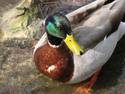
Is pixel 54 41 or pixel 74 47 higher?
pixel 74 47

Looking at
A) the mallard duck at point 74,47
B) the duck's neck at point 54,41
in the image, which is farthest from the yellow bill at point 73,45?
the duck's neck at point 54,41

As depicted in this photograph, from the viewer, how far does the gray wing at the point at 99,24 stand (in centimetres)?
551

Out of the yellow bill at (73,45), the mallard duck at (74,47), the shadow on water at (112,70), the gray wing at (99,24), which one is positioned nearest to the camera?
the yellow bill at (73,45)

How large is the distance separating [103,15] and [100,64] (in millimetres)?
653

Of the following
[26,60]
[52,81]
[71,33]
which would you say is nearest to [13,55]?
[26,60]

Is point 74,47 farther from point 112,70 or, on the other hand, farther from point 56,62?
point 112,70

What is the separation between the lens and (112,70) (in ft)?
19.1

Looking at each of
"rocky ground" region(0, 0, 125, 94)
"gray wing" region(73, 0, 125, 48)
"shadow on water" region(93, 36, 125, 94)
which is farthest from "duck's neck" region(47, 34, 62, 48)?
"shadow on water" region(93, 36, 125, 94)

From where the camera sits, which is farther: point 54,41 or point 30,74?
point 30,74

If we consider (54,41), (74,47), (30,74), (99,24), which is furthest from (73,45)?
(30,74)

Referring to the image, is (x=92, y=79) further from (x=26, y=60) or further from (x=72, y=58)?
(x=26, y=60)

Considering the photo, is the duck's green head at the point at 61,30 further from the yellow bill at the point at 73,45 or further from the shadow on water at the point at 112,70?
the shadow on water at the point at 112,70

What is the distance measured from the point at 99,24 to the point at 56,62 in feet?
2.60

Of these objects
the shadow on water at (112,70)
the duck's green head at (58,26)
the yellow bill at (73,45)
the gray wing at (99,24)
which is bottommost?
the shadow on water at (112,70)
